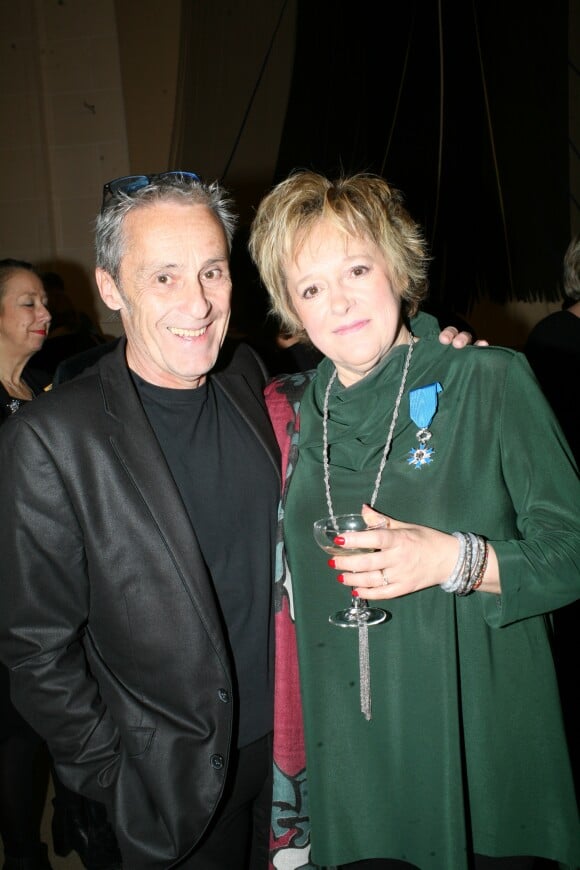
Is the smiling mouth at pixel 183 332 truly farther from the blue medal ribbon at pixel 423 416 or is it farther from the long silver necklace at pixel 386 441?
the blue medal ribbon at pixel 423 416

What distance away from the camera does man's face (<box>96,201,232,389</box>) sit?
55.0 inches

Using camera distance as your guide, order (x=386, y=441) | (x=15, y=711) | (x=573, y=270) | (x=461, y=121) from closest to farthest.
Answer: (x=386, y=441) < (x=15, y=711) < (x=573, y=270) < (x=461, y=121)

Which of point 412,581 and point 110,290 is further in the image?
point 110,290

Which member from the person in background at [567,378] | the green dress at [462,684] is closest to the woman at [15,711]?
the green dress at [462,684]

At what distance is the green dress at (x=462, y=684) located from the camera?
120 centimetres

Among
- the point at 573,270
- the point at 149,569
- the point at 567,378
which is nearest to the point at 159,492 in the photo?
the point at 149,569

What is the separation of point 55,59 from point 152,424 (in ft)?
13.7

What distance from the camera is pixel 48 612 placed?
132 cm

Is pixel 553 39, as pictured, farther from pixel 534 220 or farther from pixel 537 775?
pixel 537 775


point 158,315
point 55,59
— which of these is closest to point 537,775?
point 158,315

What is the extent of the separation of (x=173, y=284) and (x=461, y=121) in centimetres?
267

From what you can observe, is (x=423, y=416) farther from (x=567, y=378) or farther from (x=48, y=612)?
(x=567, y=378)

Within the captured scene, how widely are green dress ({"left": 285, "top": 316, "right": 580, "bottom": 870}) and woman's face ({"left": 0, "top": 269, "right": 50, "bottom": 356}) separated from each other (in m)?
2.00

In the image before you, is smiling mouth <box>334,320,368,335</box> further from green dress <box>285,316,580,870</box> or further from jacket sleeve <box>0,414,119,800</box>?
jacket sleeve <box>0,414,119,800</box>
